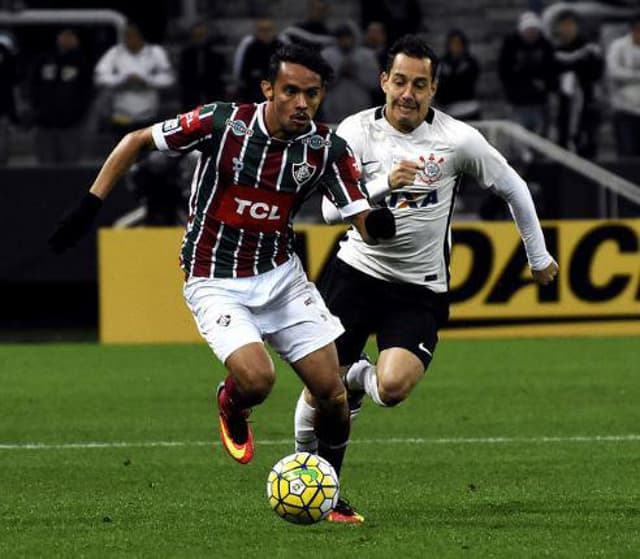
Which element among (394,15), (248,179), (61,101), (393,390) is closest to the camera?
(248,179)

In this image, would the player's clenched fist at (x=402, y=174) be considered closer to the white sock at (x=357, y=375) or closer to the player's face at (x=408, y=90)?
the player's face at (x=408, y=90)

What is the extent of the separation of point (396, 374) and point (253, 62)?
32.3ft

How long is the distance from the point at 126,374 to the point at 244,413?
6.06 m

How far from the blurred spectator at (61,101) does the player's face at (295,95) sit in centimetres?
996

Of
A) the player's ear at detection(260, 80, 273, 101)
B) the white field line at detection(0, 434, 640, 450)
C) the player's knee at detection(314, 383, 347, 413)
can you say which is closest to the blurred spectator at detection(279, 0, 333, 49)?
Result: the white field line at detection(0, 434, 640, 450)

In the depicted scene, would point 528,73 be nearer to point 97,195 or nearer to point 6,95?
point 6,95

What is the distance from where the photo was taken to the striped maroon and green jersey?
24.2 feet

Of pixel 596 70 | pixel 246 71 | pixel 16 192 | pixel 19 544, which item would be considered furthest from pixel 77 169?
pixel 19 544

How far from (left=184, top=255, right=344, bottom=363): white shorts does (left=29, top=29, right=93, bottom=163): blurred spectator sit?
32.0ft

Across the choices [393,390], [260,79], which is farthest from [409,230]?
[260,79]

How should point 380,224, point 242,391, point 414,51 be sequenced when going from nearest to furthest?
point 380,224 < point 242,391 < point 414,51

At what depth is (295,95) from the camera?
7.30 meters

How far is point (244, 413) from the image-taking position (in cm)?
800

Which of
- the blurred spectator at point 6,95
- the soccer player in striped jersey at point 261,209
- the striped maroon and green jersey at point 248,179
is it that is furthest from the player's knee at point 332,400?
the blurred spectator at point 6,95
